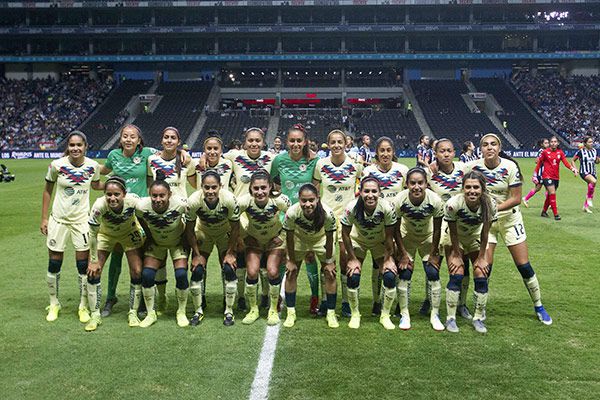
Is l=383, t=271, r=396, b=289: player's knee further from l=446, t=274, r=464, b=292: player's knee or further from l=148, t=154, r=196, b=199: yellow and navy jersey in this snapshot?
l=148, t=154, r=196, b=199: yellow and navy jersey

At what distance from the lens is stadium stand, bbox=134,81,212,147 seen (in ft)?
164

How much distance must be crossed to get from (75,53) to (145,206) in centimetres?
5804

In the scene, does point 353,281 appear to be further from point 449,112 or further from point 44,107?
point 44,107

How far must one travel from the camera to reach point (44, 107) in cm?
5447

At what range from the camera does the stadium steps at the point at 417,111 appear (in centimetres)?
4991

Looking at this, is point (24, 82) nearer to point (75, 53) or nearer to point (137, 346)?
point (75, 53)

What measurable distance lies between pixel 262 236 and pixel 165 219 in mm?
1184

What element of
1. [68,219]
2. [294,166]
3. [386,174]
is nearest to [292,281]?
[294,166]

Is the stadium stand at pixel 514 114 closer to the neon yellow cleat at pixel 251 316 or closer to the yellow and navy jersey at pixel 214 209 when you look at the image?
the neon yellow cleat at pixel 251 316

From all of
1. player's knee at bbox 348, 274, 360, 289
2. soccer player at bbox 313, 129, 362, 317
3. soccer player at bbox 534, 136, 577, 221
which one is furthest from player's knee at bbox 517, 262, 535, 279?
soccer player at bbox 534, 136, 577, 221

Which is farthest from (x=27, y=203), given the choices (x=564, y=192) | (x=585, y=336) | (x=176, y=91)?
(x=176, y=91)

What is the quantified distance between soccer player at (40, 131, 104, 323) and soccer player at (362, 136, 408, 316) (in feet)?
11.8

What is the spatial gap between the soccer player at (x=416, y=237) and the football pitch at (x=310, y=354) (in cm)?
25

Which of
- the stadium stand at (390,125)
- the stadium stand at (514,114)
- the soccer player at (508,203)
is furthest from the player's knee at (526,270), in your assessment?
the stadium stand at (514,114)
